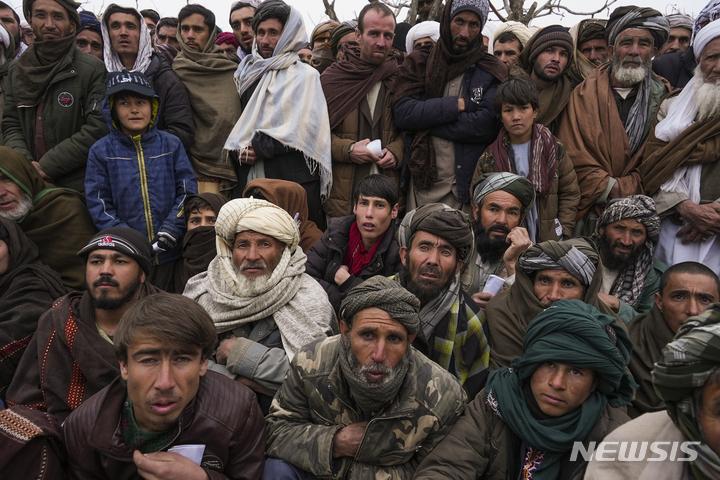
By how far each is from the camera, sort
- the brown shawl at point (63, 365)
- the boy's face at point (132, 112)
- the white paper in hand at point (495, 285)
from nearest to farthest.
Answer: the brown shawl at point (63, 365) < the white paper in hand at point (495, 285) < the boy's face at point (132, 112)

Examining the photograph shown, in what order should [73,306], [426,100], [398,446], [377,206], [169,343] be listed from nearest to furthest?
[169,343] → [398,446] → [73,306] → [377,206] → [426,100]

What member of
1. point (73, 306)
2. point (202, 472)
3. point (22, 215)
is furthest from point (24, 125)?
point (202, 472)

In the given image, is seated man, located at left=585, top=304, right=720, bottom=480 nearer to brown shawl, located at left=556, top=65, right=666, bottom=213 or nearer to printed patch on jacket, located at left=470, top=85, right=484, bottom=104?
brown shawl, located at left=556, top=65, right=666, bottom=213

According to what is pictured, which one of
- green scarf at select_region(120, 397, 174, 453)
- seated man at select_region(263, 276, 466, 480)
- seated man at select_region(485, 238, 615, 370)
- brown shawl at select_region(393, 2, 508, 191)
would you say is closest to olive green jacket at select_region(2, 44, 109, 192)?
brown shawl at select_region(393, 2, 508, 191)

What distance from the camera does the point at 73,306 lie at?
131 inches

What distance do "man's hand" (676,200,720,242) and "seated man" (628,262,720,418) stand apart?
1019 mm

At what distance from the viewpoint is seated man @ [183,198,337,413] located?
11.2 ft

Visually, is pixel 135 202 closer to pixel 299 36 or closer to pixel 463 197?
pixel 299 36

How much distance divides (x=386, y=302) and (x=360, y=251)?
154cm

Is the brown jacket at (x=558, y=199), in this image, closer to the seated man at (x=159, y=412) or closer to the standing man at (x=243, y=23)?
the seated man at (x=159, y=412)

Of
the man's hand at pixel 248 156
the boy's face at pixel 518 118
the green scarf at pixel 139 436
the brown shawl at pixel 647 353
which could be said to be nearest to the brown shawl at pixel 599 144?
the boy's face at pixel 518 118

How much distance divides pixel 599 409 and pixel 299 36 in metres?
4.11

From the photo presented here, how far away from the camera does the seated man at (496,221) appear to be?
4273mm

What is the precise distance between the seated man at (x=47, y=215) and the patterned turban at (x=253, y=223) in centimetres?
145
